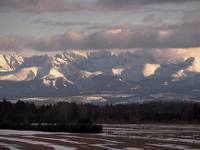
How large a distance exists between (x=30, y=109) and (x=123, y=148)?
368 feet

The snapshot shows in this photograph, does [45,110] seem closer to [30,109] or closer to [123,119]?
[30,109]

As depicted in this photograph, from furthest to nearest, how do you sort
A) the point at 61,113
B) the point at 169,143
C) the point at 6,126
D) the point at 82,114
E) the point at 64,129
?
the point at 82,114
the point at 61,113
the point at 6,126
the point at 64,129
the point at 169,143

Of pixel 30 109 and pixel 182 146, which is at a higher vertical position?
pixel 30 109

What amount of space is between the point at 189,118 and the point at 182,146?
113348mm

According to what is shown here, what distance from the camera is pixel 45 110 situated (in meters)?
177

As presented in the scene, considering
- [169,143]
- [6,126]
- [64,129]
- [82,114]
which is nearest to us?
[169,143]

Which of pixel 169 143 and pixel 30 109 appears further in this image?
pixel 30 109

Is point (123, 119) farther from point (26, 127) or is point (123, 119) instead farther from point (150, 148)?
point (150, 148)

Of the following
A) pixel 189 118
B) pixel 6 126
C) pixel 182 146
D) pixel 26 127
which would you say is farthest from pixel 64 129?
pixel 189 118

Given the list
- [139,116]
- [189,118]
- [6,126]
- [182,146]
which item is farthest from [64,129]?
[139,116]

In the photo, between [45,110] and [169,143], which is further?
[45,110]

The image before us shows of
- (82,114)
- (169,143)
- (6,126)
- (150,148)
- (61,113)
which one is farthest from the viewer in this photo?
(82,114)

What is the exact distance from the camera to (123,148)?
6656 centimetres

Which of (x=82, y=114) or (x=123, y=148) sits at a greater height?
(x=82, y=114)
